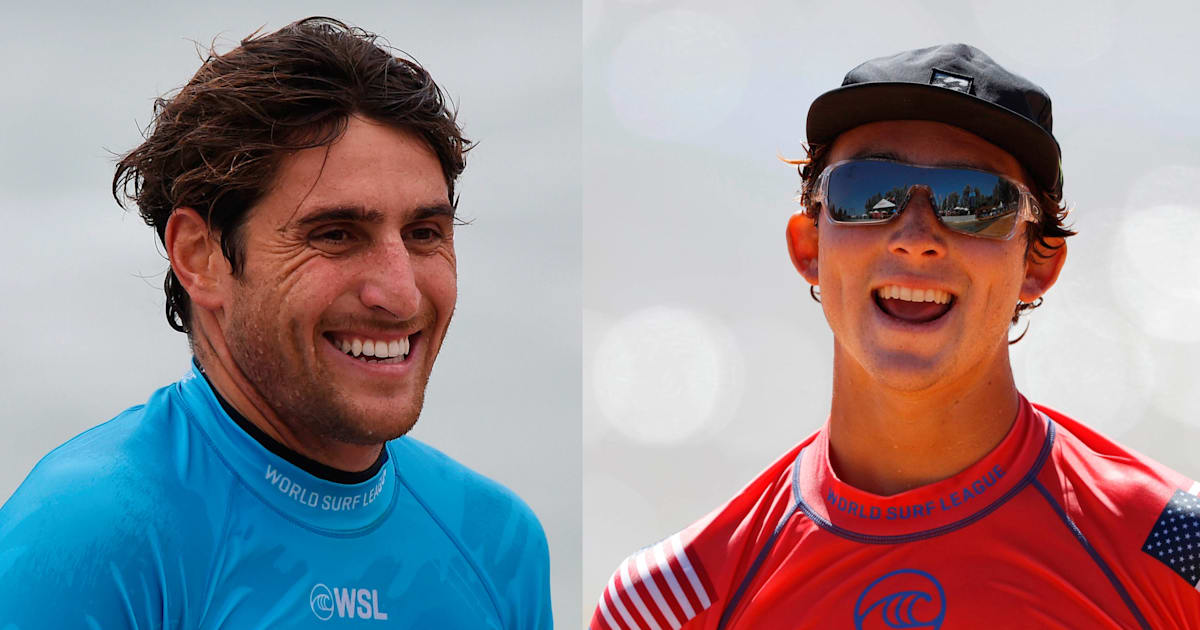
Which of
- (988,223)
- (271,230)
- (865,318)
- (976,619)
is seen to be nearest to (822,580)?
(976,619)

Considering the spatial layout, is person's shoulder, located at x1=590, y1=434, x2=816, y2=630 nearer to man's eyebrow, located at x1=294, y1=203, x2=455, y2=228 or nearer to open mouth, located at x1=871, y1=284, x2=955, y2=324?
open mouth, located at x1=871, y1=284, x2=955, y2=324

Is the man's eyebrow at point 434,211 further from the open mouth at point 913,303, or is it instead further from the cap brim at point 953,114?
the open mouth at point 913,303

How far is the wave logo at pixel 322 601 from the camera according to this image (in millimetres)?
3688

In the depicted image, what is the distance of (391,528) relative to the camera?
4.08 meters

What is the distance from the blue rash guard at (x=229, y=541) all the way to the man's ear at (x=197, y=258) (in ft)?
0.95

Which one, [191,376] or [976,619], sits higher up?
[191,376]

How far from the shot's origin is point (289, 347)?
3766 millimetres

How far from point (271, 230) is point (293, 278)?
0.56 feet

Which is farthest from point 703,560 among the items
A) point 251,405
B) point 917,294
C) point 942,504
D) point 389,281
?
point 251,405

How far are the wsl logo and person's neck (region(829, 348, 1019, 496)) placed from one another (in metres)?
1.54

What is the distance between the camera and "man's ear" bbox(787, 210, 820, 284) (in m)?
3.97

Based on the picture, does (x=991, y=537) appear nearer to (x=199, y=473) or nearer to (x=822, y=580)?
(x=822, y=580)

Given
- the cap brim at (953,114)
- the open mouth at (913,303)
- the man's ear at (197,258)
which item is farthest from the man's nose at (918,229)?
the man's ear at (197,258)

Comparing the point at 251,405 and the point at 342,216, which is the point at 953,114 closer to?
the point at 342,216
